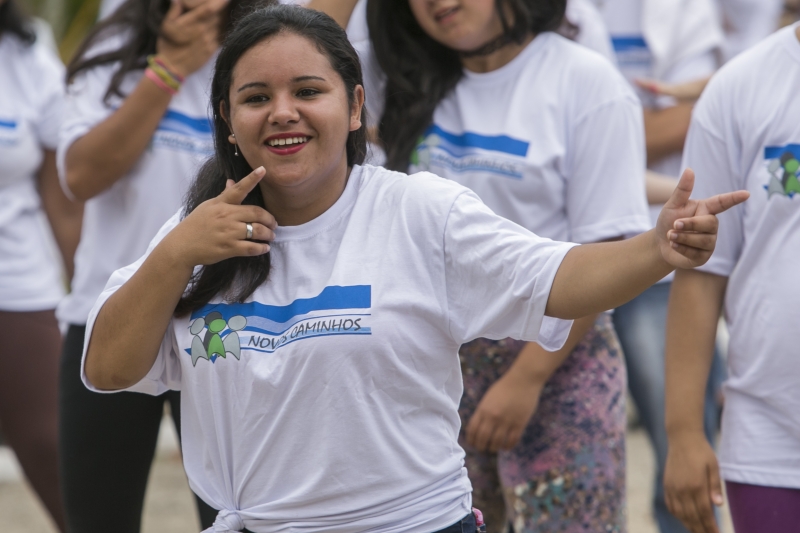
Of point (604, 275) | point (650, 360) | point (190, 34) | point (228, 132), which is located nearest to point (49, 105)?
point (190, 34)

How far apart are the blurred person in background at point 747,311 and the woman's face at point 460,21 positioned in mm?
633

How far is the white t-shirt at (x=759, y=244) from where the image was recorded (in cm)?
244

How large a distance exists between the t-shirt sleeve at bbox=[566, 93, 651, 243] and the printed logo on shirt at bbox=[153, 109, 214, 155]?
1005 millimetres

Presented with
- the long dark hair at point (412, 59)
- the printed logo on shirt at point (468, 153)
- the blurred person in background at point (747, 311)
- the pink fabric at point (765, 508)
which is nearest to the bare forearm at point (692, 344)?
the blurred person in background at point (747, 311)

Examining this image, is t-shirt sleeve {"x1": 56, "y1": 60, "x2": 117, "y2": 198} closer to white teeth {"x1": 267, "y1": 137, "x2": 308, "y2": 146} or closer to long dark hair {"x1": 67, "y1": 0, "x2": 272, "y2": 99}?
long dark hair {"x1": 67, "y1": 0, "x2": 272, "y2": 99}

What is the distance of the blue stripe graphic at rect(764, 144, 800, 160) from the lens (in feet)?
8.00

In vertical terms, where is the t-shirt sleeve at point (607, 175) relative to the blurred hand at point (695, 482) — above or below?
above

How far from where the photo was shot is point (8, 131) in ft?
12.9

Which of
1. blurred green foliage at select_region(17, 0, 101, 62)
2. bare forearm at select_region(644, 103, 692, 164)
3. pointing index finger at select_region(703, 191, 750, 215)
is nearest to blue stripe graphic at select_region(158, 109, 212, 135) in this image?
bare forearm at select_region(644, 103, 692, 164)

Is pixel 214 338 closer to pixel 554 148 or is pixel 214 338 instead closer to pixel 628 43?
pixel 554 148

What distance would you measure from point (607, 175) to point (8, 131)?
2174 mm

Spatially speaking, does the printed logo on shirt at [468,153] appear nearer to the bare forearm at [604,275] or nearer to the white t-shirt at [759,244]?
the white t-shirt at [759,244]

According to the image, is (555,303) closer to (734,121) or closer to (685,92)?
(734,121)

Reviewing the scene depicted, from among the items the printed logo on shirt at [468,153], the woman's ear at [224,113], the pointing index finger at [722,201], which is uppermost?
the woman's ear at [224,113]
